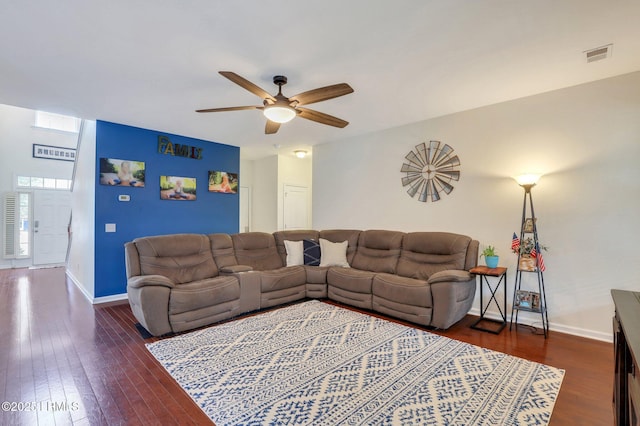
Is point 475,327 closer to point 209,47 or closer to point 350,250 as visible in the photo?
point 350,250

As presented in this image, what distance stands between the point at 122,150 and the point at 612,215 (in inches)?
242

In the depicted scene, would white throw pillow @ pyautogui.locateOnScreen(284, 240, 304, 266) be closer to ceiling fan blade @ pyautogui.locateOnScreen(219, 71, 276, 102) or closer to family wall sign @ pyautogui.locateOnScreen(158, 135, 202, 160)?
family wall sign @ pyautogui.locateOnScreen(158, 135, 202, 160)

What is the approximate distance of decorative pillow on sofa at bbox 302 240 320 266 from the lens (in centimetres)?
457

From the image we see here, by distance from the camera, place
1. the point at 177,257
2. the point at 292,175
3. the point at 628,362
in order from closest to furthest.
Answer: the point at 628,362 → the point at 177,257 → the point at 292,175

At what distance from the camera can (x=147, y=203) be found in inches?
186

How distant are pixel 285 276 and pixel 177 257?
4.62ft

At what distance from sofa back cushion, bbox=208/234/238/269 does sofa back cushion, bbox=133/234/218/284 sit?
0.07m

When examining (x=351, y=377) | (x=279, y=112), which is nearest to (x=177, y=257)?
(x=279, y=112)

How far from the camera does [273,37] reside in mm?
2262

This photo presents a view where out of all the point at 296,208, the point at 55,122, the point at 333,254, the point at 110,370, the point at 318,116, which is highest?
the point at 55,122

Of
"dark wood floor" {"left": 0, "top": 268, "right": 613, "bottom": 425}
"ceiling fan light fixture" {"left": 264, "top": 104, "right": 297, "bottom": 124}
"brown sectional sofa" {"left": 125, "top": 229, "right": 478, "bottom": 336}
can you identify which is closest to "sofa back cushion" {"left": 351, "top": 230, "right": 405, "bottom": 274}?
"brown sectional sofa" {"left": 125, "top": 229, "right": 478, "bottom": 336}

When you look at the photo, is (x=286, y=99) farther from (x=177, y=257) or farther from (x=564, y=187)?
(x=564, y=187)

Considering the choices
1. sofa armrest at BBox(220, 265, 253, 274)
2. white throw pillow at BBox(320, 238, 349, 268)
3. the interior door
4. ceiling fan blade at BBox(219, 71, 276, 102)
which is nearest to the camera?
ceiling fan blade at BBox(219, 71, 276, 102)

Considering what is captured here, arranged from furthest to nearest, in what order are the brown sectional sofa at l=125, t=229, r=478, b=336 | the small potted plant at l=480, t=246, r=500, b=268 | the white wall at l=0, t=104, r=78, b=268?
1. the white wall at l=0, t=104, r=78, b=268
2. the small potted plant at l=480, t=246, r=500, b=268
3. the brown sectional sofa at l=125, t=229, r=478, b=336
